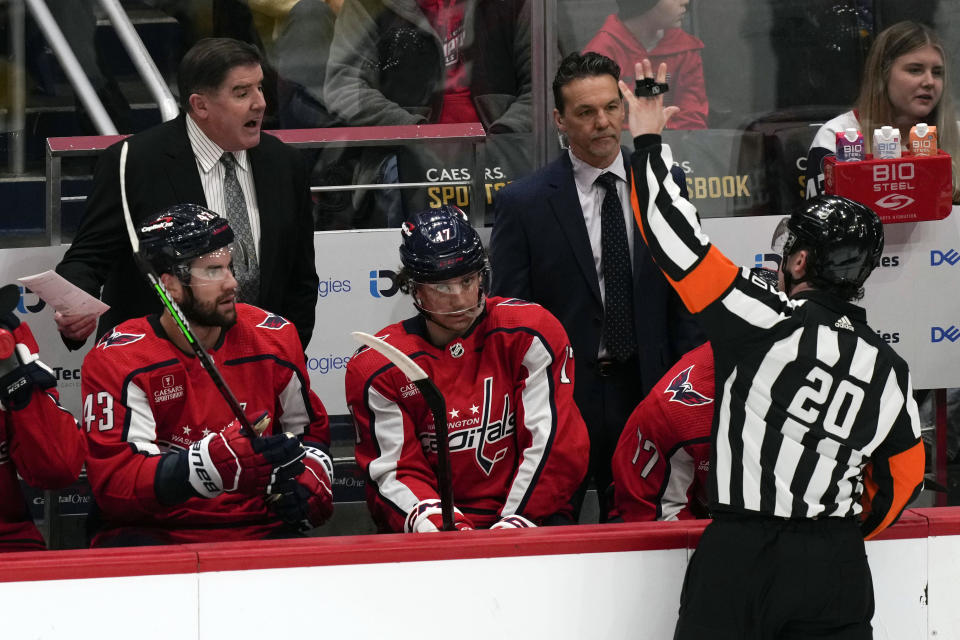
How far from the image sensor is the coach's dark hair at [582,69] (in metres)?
3.41

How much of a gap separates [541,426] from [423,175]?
1.39 metres

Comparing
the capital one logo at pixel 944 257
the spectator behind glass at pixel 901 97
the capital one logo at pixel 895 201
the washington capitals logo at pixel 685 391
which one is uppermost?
the spectator behind glass at pixel 901 97

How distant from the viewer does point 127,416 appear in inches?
111

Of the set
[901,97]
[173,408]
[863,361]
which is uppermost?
[901,97]

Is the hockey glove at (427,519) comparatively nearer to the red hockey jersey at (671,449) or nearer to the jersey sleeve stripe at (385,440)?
the jersey sleeve stripe at (385,440)

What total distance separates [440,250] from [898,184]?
1693 mm

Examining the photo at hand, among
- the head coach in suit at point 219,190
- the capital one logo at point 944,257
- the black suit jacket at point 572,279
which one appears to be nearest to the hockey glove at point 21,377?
the head coach in suit at point 219,190

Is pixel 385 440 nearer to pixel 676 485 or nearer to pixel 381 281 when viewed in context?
pixel 676 485

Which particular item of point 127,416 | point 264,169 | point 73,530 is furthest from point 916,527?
point 73,530

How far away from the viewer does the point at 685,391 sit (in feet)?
9.36

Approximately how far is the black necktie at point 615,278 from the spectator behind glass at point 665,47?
0.83 meters

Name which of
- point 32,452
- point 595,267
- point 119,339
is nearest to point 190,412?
point 119,339

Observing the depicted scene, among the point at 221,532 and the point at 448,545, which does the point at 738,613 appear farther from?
the point at 221,532

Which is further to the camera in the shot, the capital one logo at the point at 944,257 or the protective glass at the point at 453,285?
the capital one logo at the point at 944,257
